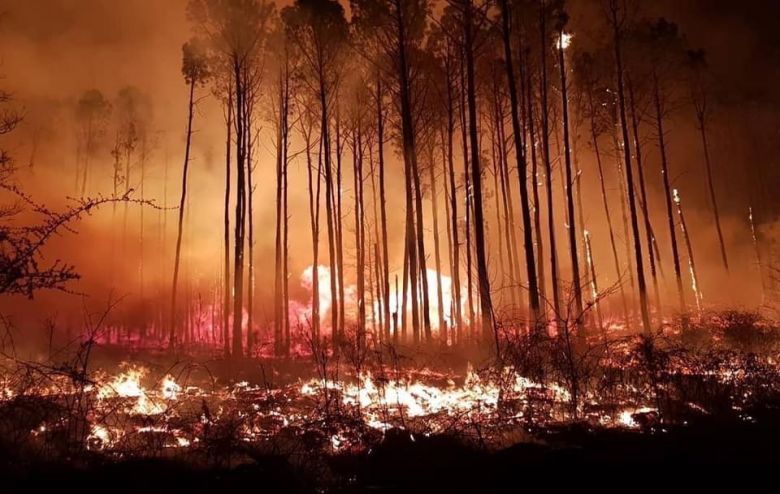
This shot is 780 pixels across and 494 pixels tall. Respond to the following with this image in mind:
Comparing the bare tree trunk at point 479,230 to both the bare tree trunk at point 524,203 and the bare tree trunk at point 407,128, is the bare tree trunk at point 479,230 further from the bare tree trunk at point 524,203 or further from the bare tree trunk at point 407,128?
the bare tree trunk at point 407,128

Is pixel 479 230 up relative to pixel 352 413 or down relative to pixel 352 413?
up

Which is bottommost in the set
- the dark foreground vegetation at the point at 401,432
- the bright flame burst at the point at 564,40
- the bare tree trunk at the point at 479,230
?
the dark foreground vegetation at the point at 401,432

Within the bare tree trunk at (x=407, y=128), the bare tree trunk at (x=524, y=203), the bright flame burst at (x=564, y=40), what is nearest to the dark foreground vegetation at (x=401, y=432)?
the bare tree trunk at (x=524, y=203)

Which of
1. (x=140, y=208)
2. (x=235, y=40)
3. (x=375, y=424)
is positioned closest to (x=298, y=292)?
(x=140, y=208)

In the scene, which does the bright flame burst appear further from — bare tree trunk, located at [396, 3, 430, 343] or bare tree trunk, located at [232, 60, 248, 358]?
bare tree trunk, located at [232, 60, 248, 358]

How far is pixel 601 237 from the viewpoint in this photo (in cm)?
3931

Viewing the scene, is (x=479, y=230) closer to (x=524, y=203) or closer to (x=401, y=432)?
(x=524, y=203)

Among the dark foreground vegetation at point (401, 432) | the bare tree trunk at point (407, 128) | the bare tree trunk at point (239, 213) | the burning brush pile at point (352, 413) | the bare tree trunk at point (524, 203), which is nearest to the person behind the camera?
the dark foreground vegetation at point (401, 432)

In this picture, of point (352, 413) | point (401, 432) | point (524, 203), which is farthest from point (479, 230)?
point (401, 432)

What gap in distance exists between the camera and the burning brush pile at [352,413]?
5.95 m

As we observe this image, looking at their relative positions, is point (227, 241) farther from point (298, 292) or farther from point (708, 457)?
point (298, 292)

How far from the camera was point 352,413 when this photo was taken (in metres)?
7.77

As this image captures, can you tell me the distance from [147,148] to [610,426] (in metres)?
36.3

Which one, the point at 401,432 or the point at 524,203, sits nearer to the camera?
the point at 401,432
